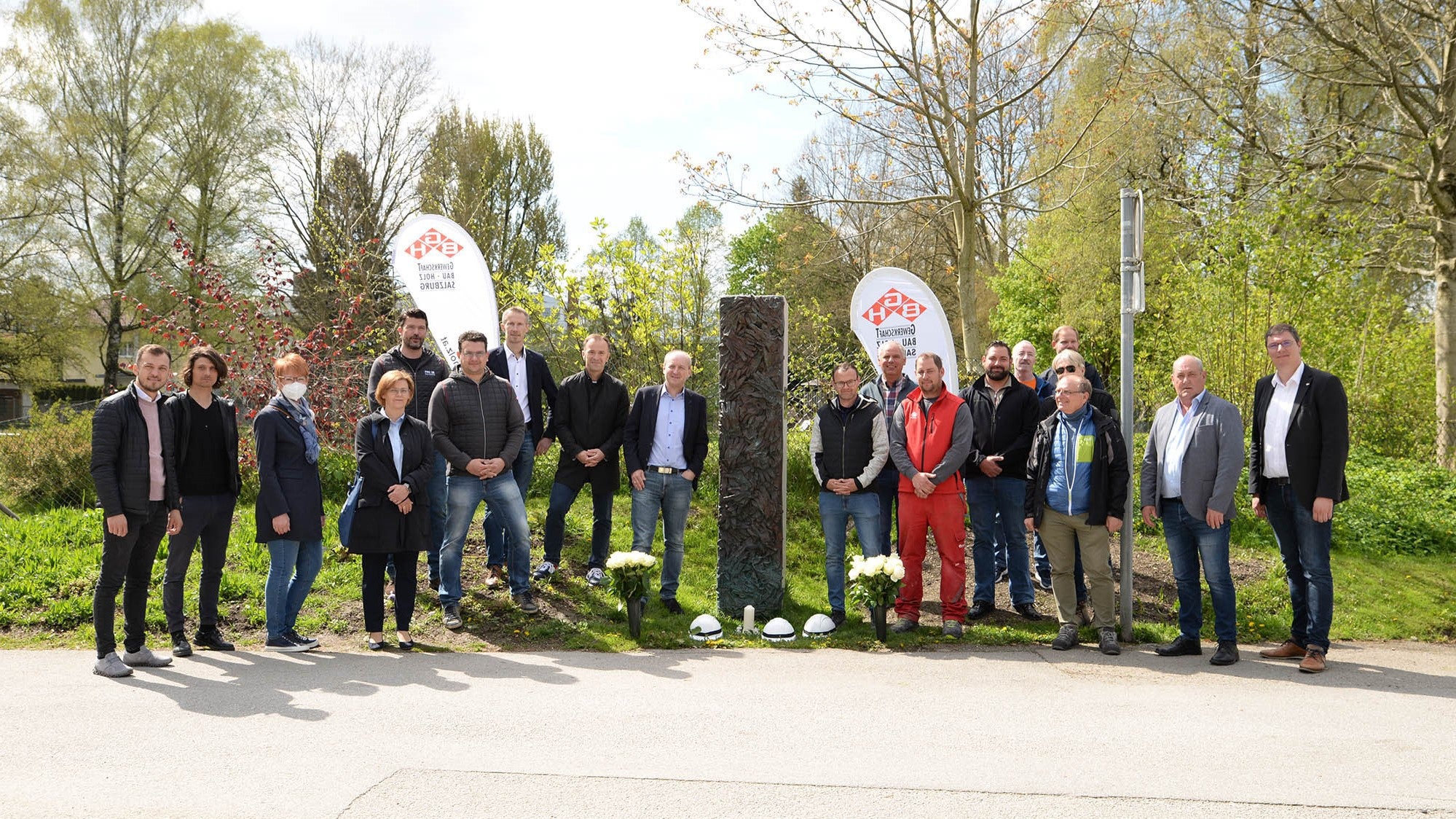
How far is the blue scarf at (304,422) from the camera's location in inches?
252

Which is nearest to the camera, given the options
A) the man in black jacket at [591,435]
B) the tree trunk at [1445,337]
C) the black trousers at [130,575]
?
the black trousers at [130,575]

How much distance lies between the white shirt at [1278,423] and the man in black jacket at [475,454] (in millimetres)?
5176

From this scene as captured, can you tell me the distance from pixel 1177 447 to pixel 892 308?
12.6 ft

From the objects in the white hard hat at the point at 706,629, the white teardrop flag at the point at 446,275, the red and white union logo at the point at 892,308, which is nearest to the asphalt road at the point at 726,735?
the white hard hat at the point at 706,629

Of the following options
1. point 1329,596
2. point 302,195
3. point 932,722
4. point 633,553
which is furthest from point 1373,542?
point 302,195

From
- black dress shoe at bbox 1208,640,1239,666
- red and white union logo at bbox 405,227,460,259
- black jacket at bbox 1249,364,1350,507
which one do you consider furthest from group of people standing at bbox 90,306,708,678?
black jacket at bbox 1249,364,1350,507

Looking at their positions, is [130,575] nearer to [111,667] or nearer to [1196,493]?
[111,667]

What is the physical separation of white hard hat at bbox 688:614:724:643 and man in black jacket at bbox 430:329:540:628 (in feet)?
4.21

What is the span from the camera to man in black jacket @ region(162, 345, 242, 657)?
6.17 metres

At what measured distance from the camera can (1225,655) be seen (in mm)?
6039

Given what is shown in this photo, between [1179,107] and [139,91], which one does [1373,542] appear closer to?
[1179,107]

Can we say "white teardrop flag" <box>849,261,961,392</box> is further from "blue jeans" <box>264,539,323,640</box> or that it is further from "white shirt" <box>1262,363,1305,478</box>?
"blue jeans" <box>264,539,323,640</box>

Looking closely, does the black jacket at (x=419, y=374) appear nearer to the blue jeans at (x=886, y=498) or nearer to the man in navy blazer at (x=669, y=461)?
the man in navy blazer at (x=669, y=461)

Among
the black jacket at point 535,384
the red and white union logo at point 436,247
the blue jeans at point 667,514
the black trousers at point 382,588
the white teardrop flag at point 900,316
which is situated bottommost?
the black trousers at point 382,588
